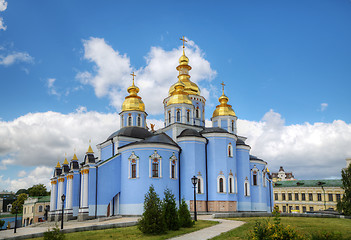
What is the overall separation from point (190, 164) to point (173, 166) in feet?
5.36

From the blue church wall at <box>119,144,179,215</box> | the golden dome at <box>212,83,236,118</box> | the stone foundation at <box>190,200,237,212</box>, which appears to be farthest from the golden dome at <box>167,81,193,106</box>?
the stone foundation at <box>190,200,237,212</box>

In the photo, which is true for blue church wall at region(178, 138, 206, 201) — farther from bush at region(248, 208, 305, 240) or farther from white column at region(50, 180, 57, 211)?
white column at region(50, 180, 57, 211)

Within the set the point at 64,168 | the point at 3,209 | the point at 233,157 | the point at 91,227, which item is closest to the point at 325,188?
the point at 233,157

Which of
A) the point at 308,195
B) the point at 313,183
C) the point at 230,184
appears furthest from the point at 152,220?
the point at 313,183

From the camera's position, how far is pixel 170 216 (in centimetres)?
1620

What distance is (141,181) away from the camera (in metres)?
28.0

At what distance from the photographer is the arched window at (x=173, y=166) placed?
29219 mm

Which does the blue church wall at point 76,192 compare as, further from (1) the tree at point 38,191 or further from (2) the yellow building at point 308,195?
(1) the tree at point 38,191

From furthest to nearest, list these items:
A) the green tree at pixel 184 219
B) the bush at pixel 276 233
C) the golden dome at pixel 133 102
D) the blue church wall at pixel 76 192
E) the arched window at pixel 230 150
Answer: the golden dome at pixel 133 102 < the blue church wall at pixel 76 192 < the arched window at pixel 230 150 < the green tree at pixel 184 219 < the bush at pixel 276 233

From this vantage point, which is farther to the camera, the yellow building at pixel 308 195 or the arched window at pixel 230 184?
the yellow building at pixel 308 195

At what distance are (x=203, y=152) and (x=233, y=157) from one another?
304 cm

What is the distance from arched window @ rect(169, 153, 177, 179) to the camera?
2922 cm

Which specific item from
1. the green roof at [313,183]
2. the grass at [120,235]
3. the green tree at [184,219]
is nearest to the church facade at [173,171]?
the green tree at [184,219]

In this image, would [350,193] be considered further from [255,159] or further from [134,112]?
[134,112]
